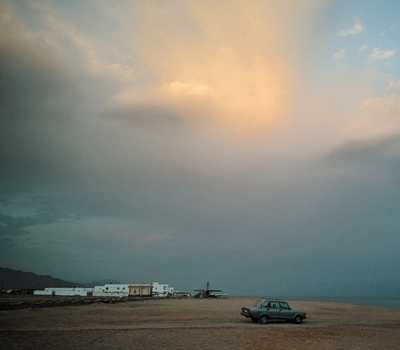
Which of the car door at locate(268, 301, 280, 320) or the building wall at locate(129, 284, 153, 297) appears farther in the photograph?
the building wall at locate(129, 284, 153, 297)

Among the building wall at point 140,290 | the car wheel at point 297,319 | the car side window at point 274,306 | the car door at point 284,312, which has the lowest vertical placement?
the car wheel at point 297,319

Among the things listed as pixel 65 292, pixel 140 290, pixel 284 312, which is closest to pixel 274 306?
pixel 284 312

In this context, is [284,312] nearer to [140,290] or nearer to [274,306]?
[274,306]

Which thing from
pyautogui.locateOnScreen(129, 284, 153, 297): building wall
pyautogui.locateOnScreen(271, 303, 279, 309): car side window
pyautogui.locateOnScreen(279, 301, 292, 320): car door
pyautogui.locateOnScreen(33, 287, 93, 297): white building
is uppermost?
pyautogui.locateOnScreen(129, 284, 153, 297): building wall

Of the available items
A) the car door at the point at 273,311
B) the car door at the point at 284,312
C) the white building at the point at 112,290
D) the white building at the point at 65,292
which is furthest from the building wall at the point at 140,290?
the car door at the point at 273,311

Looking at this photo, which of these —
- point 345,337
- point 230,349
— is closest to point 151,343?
point 230,349

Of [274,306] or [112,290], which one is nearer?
[274,306]

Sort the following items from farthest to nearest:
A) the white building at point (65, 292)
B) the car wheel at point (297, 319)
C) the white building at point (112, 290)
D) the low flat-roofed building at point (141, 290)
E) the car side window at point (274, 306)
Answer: the white building at point (112, 290) → the low flat-roofed building at point (141, 290) → the white building at point (65, 292) → the car wheel at point (297, 319) → the car side window at point (274, 306)

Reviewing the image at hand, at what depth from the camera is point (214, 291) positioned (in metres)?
118

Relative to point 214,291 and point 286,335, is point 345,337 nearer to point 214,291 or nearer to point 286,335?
point 286,335

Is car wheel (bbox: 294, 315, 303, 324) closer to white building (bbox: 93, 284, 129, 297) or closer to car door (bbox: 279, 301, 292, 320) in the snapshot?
car door (bbox: 279, 301, 292, 320)

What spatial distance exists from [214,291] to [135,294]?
78.4ft

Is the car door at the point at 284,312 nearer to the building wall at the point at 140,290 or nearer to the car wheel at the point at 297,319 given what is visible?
the car wheel at the point at 297,319

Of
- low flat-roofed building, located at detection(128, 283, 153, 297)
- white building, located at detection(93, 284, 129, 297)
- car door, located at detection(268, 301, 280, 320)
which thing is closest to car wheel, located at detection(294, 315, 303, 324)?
car door, located at detection(268, 301, 280, 320)
